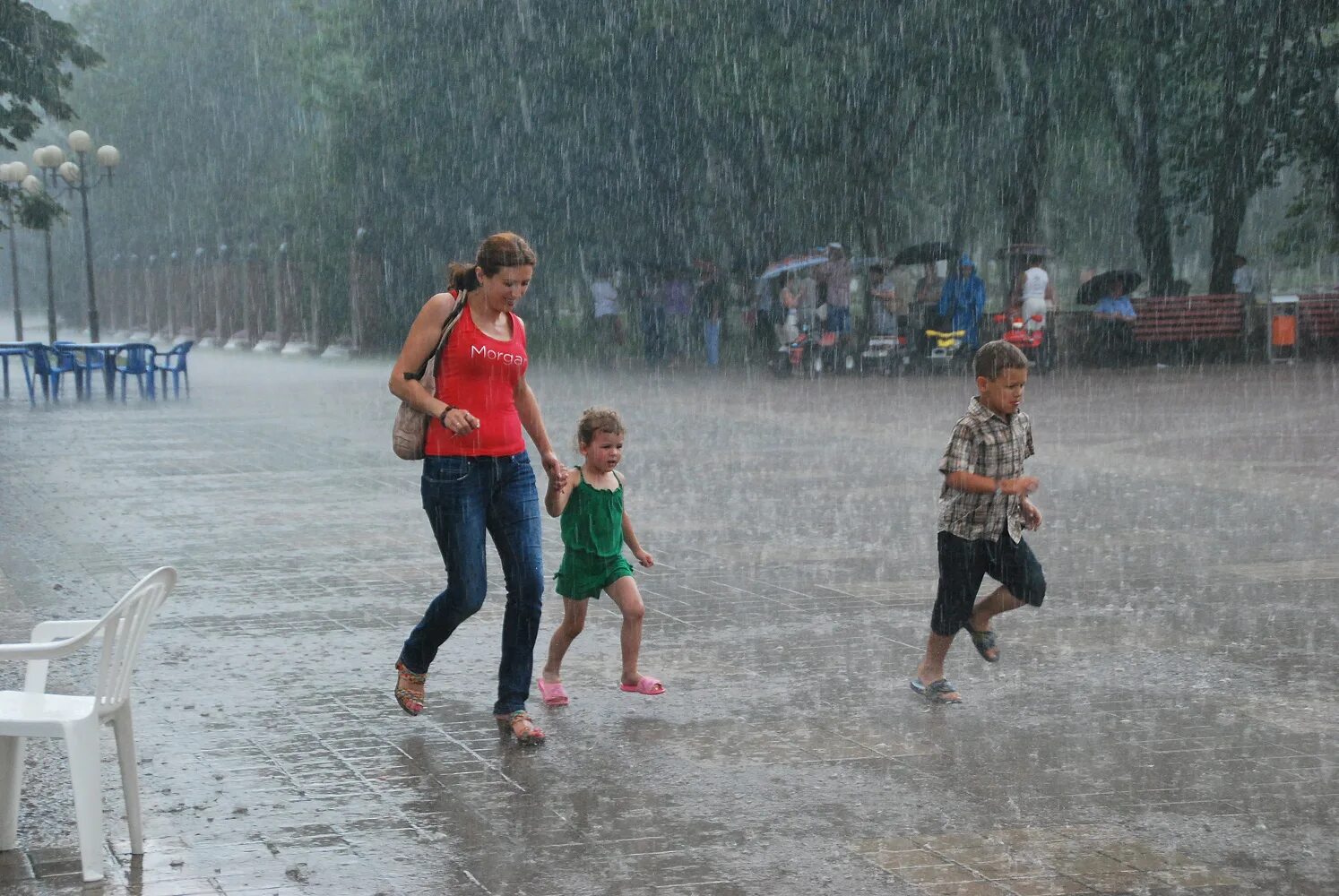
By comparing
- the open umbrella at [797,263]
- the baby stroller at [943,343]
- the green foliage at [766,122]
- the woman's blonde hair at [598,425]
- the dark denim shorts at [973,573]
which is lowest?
the dark denim shorts at [973,573]

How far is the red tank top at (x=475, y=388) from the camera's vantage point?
5.84 metres

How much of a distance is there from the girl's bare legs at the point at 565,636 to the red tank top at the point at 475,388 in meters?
0.72

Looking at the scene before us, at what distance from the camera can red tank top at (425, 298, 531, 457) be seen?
19.2 feet

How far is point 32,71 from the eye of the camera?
2847 centimetres

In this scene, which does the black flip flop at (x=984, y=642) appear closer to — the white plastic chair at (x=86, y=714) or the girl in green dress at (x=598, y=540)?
the girl in green dress at (x=598, y=540)

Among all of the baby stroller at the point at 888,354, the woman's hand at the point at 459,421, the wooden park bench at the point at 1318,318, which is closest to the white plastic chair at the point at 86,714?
the woman's hand at the point at 459,421

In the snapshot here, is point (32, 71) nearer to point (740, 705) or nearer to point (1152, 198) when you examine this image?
point (1152, 198)

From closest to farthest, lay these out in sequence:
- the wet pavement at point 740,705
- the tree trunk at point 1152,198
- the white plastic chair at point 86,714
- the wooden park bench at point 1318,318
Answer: the white plastic chair at point 86,714 → the wet pavement at point 740,705 → the wooden park bench at point 1318,318 → the tree trunk at point 1152,198

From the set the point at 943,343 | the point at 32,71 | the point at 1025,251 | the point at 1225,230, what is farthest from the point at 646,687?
the point at 1225,230

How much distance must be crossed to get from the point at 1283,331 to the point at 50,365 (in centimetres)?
1851

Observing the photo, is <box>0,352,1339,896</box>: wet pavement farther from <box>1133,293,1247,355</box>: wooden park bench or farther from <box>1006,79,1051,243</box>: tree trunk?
<box>1006,79,1051,243</box>: tree trunk

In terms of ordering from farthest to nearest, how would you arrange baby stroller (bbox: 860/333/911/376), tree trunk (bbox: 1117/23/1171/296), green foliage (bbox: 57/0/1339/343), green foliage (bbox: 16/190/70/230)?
tree trunk (bbox: 1117/23/1171/296), green foliage (bbox: 57/0/1339/343), green foliage (bbox: 16/190/70/230), baby stroller (bbox: 860/333/911/376)

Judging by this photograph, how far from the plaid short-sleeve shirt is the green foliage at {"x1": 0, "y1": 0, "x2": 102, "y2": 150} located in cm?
2457

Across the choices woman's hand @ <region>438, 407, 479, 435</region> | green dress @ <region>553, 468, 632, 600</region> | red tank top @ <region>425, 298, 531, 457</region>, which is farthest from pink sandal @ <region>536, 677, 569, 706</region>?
woman's hand @ <region>438, 407, 479, 435</region>
